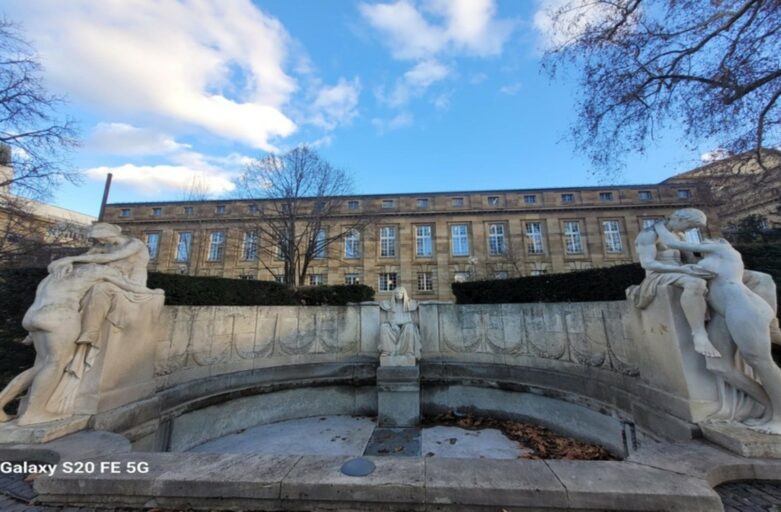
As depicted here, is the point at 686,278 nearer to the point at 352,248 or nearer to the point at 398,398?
the point at 398,398

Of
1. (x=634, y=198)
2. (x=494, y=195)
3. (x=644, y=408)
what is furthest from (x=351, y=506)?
(x=634, y=198)

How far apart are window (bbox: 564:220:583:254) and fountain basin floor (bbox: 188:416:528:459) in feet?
96.4

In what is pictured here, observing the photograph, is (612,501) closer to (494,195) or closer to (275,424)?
(275,424)

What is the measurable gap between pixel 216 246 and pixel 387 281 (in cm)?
1721

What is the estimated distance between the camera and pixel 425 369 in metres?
5.90

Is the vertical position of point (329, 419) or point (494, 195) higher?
point (494, 195)

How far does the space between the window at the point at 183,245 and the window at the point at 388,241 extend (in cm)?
1853

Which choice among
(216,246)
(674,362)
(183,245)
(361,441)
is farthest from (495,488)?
(183,245)

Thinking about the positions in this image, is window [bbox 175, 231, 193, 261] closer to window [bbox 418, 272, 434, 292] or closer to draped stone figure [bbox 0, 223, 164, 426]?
window [bbox 418, 272, 434, 292]

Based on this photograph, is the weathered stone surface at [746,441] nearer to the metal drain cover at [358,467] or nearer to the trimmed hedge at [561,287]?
the metal drain cover at [358,467]

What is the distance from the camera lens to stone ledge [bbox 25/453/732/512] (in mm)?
1846

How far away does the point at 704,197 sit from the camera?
9.06 meters

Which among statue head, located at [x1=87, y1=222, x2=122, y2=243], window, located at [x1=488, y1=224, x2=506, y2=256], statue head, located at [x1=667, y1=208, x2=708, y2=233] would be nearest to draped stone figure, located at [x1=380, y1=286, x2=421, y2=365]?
statue head, located at [x1=667, y1=208, x2=708, y2=233]

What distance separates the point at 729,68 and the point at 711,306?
744cm
